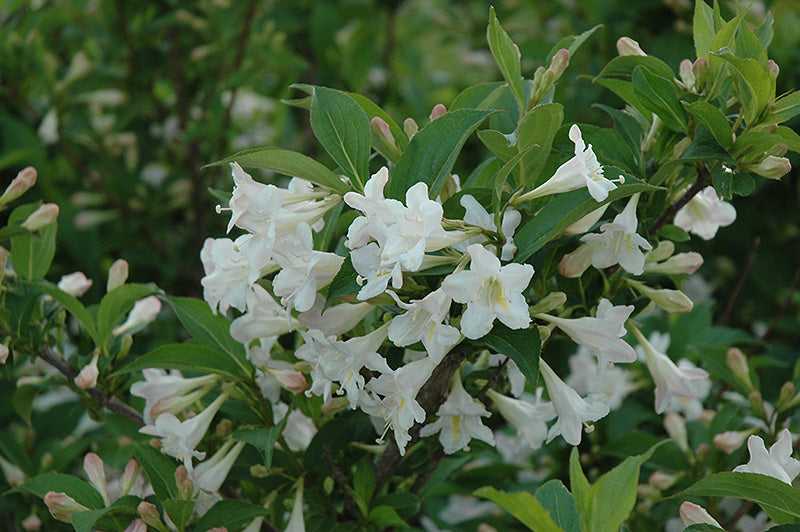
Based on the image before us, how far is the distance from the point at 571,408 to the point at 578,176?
39 cm

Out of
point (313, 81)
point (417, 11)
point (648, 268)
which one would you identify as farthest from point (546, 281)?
point (417, 11)

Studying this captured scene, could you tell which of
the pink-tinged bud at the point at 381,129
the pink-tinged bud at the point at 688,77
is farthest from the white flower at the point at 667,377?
the pink-tinged bud at the point at 381,129

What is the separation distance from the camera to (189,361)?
143 cm

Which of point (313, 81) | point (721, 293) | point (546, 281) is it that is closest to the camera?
point (546, 281)

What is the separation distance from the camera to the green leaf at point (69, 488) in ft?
4.73

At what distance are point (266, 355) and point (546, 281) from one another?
1.62ft

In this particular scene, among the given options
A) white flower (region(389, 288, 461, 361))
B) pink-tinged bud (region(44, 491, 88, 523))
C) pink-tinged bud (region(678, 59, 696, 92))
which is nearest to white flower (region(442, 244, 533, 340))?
white flower (region(389, 288, 461, 361))

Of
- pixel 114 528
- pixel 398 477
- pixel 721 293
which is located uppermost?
pixel 114 528

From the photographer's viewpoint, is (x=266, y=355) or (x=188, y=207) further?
(x=188, y=207)

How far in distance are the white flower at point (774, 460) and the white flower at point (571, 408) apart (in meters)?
0.22

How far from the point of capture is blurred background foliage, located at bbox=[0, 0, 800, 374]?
2.78m

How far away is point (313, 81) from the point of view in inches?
138

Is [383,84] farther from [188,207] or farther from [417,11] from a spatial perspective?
[188,207]

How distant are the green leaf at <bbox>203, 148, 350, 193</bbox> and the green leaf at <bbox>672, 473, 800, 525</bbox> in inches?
25.8
